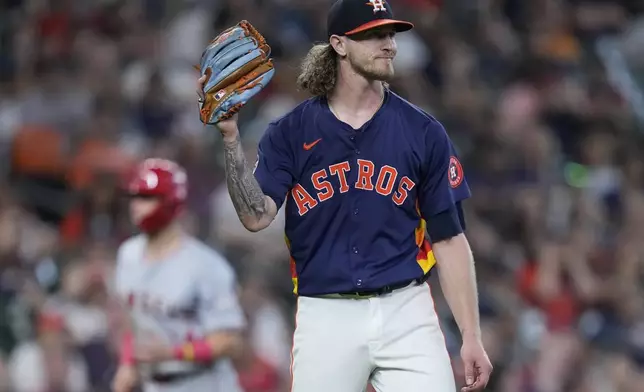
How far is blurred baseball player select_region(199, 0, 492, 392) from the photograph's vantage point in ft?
16.4

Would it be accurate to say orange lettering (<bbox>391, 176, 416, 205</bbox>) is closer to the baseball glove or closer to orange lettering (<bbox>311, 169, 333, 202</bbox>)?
orange lettering (<bbox>311, 169, 333, 202</bbox>)

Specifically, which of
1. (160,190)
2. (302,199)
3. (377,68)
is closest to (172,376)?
(160,190)

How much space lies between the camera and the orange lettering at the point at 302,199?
510cm

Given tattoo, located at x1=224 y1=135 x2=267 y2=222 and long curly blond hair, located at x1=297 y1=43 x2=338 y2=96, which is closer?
tattoo, located at x1=224 y1=135 x2=267 y2=222

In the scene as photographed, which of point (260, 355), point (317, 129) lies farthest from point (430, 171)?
point (260, 355)

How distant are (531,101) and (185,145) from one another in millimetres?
3268

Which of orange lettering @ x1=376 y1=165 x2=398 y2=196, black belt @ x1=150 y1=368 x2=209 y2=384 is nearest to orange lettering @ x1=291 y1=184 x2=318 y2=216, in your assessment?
orange lettering @ x1=376 y1=165 x2=398 y2=196

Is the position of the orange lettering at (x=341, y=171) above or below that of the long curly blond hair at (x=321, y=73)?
below

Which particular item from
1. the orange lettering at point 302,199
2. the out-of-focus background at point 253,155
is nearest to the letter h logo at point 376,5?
the orange lettering at point 302,199

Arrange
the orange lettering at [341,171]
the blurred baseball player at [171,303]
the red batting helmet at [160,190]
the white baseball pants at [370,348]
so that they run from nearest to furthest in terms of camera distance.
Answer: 1. the white baseball pants at [370,348]
2. the orange lettering at [341,171]
3. the blurred baseball player at [171,303]
4. the red batting helmet at [160,190]

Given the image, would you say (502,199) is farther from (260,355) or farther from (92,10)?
(92,10)

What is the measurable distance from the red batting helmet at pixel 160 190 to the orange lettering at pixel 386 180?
2.27 meters

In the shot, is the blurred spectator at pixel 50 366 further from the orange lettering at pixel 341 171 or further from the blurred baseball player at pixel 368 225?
the orange lettering at pixel 341 171

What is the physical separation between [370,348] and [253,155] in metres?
5.61
